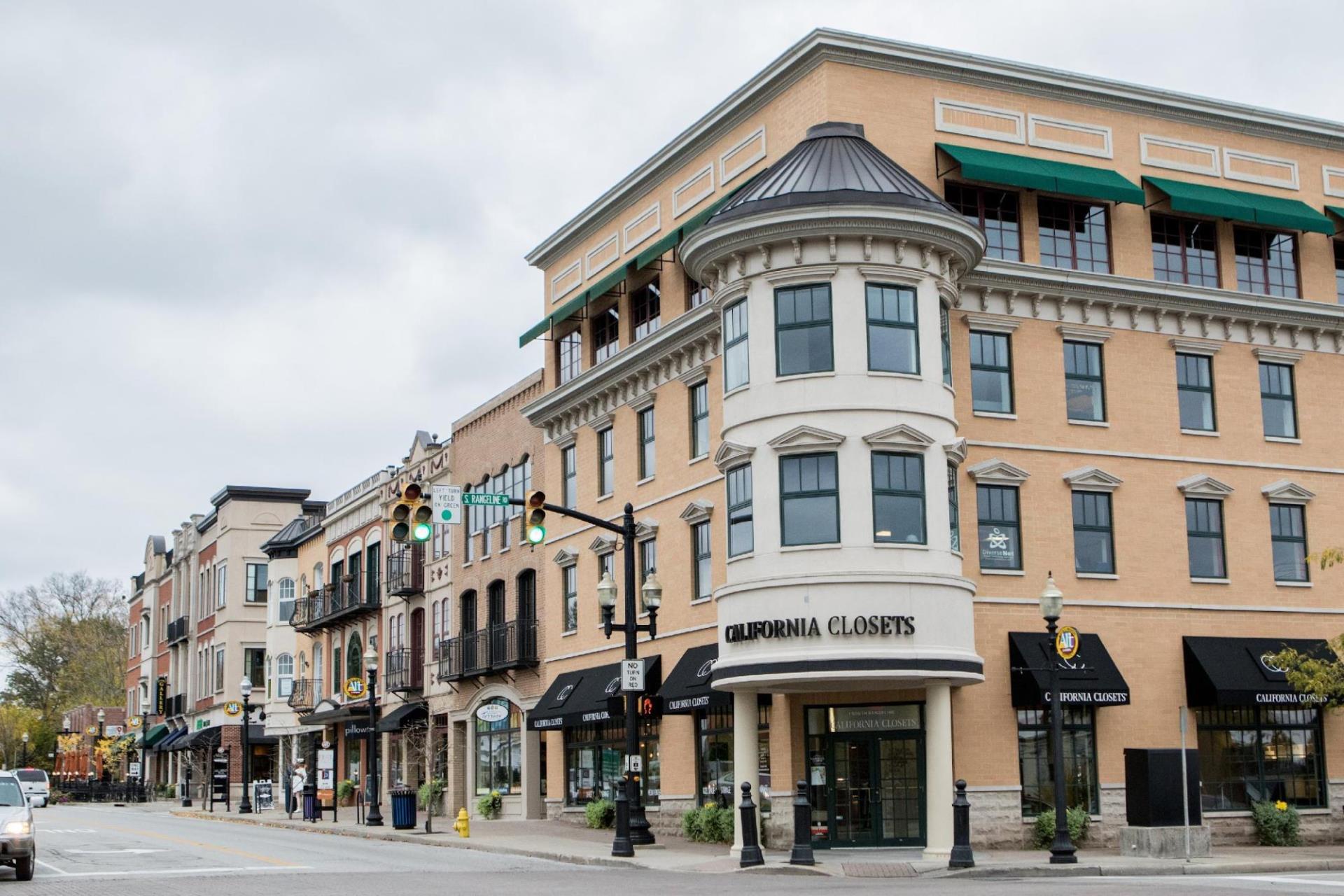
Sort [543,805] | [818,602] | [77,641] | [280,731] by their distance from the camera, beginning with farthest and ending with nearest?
[77,641], [280,731], [543,805], [818,602]

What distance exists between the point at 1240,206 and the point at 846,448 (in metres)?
10.8

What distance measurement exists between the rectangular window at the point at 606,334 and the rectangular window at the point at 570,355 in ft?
2.27

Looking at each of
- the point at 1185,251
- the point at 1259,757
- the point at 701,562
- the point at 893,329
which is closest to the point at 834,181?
the point at 893,329

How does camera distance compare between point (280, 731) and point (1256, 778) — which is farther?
point (280, 731)

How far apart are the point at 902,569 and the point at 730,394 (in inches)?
181

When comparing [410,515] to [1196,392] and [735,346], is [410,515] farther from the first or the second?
[1196,392]

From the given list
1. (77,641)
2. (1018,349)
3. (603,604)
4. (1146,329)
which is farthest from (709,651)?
(77,641)

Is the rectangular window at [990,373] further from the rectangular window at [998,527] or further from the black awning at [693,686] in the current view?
the black awning at [693,686]

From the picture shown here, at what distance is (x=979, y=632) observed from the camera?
29094 millimetres

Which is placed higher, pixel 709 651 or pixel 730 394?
pixel 730 394

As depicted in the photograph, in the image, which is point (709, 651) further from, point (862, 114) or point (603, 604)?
point (862, 114)

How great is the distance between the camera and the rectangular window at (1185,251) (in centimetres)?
3238

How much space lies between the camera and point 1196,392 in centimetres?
→ 3238

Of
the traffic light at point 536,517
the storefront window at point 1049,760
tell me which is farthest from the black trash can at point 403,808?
the storefront window at point 1049,760
